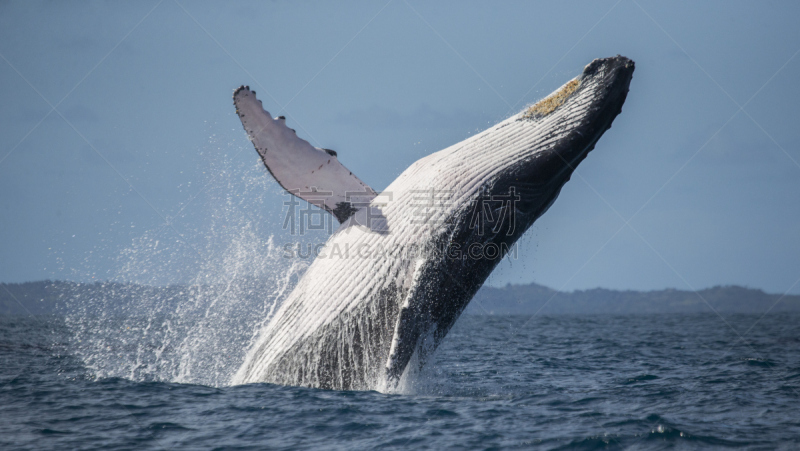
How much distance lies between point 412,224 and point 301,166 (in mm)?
1782

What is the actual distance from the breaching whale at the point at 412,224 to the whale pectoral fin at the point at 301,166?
0.05 feet

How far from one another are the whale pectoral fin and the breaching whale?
0.05ft

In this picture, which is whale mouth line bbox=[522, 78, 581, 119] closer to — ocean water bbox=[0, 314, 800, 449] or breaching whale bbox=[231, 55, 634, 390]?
breaching whale bbox=[231, 55, 634, 390]

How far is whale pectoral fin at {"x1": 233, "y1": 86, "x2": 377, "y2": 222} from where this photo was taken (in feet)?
26.7

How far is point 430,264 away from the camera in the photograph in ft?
25.0

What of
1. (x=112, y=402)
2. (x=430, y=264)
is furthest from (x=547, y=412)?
(x=112, y=402)

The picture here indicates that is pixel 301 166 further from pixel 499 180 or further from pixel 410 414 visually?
pixel 410 414

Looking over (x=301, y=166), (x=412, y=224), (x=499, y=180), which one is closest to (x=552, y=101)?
(x=499, y=180)

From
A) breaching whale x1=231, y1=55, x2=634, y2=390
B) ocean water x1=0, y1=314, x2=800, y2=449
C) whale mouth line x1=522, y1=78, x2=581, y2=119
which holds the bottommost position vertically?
ocean water x1=0, y1=314, x2=800, y2=449

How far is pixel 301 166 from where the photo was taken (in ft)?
27.2

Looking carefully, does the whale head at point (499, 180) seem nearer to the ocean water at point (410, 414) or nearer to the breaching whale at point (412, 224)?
the breaching whale at point (412, 224)

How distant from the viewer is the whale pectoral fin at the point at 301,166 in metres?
8.12

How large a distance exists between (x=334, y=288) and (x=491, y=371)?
5.95 metres

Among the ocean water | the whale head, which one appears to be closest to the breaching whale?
the whale head
